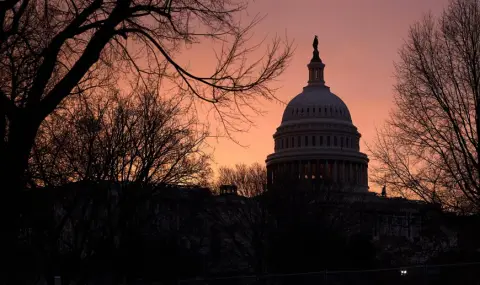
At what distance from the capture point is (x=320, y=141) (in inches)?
6865

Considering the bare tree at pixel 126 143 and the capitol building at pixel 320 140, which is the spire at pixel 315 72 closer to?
the capitol building at pixel 320 140

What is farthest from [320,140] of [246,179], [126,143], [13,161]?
[13,161]

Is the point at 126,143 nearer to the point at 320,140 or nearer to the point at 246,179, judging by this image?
the point at 246,179

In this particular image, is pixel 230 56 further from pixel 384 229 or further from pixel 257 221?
pixel 384 229

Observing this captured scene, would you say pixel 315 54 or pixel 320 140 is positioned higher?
pixel 315 54

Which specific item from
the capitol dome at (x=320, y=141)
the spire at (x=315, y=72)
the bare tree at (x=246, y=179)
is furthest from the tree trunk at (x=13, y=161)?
the spire at (x=315, y=72)

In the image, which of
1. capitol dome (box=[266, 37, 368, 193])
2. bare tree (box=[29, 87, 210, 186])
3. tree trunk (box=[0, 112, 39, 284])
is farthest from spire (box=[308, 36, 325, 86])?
tree trunk (box=[0, 112, 39, 284])

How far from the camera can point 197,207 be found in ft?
320

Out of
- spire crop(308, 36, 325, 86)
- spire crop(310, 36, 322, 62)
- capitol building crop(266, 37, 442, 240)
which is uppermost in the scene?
spire crop(310, 36, 322, 62)

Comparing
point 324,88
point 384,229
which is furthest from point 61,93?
point 324,88

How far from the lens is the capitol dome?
16988cm

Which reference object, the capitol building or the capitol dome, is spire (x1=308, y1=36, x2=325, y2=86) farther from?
the capitol dome

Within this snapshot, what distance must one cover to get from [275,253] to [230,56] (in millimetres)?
54463

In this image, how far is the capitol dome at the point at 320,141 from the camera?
557 feet
